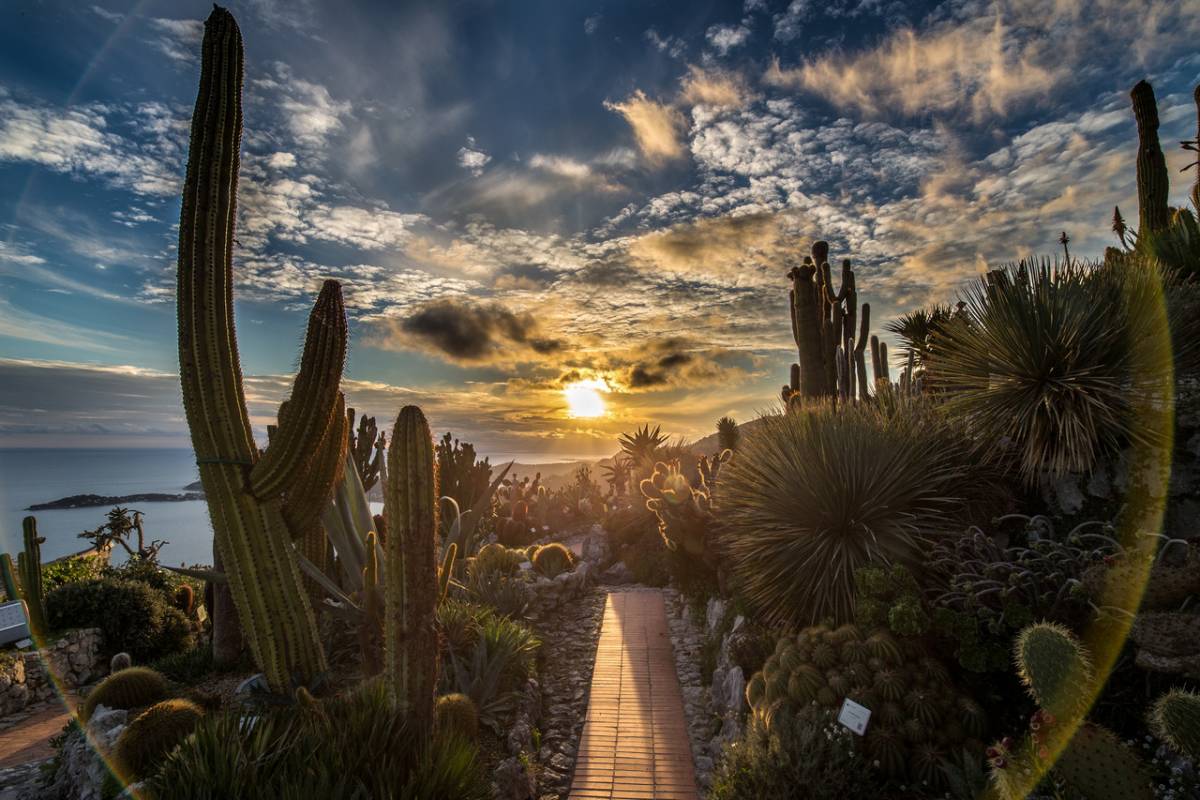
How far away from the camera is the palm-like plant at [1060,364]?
5.50 m

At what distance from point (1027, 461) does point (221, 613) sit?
950 cm

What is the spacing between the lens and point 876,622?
15.8ft

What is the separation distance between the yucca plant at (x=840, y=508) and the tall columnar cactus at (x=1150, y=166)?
9131mm

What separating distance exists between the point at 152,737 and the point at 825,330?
40.0 feet

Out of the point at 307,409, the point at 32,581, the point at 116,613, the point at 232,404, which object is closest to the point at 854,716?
the point at 307,409

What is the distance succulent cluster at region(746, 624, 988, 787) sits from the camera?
12.9ft

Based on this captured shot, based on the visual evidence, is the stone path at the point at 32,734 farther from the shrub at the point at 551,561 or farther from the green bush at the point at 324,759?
the shrub at the point at 551,561

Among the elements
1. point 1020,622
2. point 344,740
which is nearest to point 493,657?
point 344,740

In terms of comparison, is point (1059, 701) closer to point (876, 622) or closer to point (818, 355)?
point (876, 622)

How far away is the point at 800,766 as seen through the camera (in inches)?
153

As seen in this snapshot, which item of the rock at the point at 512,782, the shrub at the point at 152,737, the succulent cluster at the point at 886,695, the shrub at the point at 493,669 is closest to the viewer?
the succulent cluster at the point at 886,695

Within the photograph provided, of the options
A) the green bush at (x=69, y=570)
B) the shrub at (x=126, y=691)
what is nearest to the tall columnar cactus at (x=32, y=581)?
the green bush at (x=69, y=570)

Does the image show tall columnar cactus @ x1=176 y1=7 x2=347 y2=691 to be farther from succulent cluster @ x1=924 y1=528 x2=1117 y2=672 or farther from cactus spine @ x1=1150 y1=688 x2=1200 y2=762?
cactus spine @ x1=1150 y1=688 x2=1200 y2=762

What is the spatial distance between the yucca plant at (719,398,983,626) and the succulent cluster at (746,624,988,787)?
109 cm
